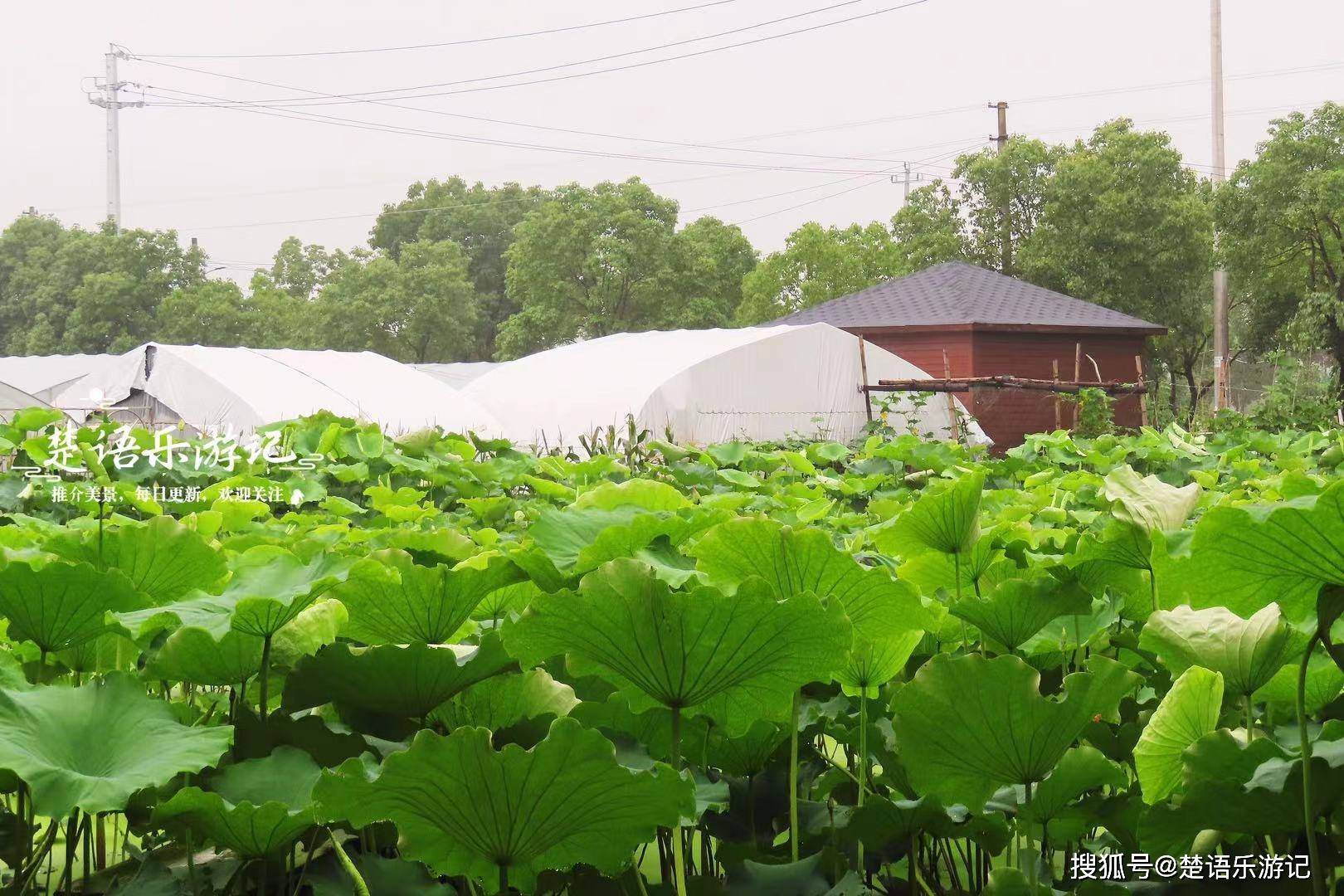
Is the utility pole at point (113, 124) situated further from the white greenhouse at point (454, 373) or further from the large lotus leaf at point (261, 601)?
the large lotus leaf at point (261, 601)

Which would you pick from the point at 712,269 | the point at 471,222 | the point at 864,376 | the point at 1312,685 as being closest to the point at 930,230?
the point at 712,269

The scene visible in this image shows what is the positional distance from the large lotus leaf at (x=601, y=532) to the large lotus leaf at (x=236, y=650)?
0.46 ft

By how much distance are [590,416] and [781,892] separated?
12.7 meters

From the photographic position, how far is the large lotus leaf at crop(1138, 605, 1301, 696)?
2.33 ft

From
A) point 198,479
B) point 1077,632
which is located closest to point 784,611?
point 1077,632

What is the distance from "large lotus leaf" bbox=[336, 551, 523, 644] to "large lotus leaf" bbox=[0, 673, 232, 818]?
0.14 m

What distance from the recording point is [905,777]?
0.78m

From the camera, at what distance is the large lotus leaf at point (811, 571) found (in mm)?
718

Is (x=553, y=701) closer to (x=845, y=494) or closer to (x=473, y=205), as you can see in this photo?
(x=845, y=494)

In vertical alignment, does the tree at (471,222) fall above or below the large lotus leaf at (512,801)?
above

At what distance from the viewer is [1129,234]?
2511cm

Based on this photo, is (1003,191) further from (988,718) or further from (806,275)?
(988,718)

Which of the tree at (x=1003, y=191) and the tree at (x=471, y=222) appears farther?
the tree at (x=471, y=222)

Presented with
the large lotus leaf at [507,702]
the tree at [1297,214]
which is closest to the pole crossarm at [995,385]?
the tree at [1297,214]
